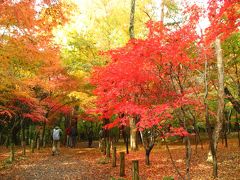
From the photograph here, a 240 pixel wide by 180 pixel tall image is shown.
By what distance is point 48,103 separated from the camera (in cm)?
2336

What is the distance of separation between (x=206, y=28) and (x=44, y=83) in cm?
1172

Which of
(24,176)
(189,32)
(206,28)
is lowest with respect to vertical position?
(24,176)

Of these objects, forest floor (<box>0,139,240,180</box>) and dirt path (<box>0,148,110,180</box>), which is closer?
forest floor (<box>0,139,240,180</box>)

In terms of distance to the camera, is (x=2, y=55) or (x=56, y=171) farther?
(x=56, y=171)

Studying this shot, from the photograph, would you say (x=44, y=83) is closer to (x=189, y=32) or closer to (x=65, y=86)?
(x=65, y=86)

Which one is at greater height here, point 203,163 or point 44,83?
point 44,83

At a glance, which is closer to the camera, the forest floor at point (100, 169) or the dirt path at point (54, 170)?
the forest floor at point (100, 169)

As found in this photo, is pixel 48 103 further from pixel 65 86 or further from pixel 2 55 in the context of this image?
pixel 2 55

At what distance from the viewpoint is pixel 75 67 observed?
19.2 metres

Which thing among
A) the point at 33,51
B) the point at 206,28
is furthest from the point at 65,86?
the point at 206,28

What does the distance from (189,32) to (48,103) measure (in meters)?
16.5

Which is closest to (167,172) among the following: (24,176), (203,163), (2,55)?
(203,163)

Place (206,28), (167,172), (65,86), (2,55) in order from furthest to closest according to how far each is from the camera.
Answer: (65,86) → (167,172) → (206,28) → (2,55)

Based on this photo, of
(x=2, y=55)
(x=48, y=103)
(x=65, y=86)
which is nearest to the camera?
(x=2, y=55)
